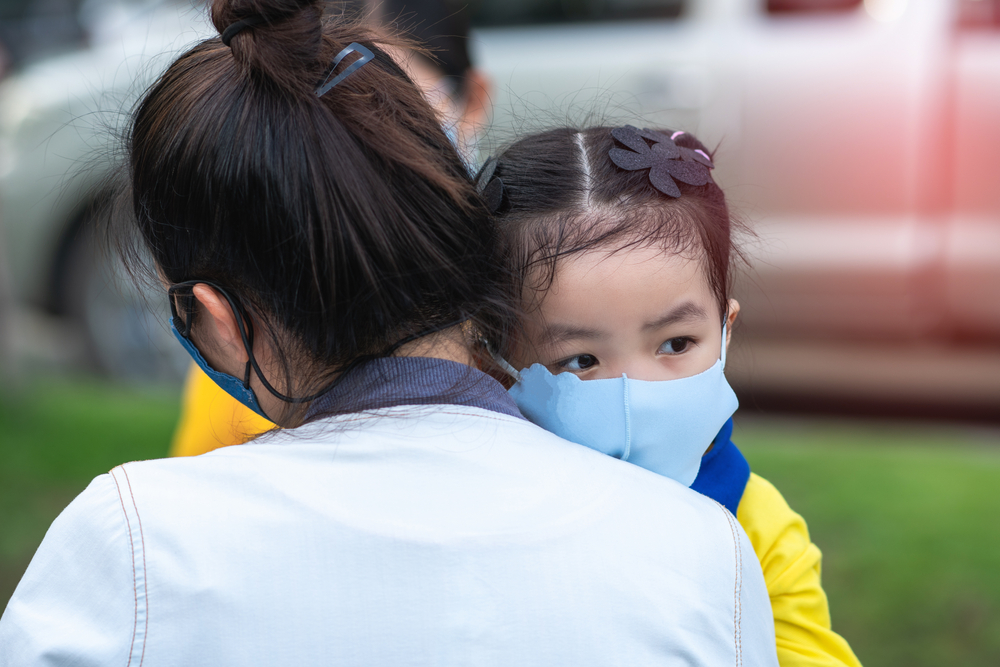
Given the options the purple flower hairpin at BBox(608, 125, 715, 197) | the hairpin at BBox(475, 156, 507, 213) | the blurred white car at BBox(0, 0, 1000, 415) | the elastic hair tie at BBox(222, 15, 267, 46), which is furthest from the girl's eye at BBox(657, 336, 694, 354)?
the blurred white car at BBox(0, 0, 1000, 415)

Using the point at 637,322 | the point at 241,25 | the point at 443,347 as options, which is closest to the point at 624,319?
the point at 637,322

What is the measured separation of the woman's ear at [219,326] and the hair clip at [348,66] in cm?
25

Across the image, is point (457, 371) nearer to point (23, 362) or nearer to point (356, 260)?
point (356, 260)

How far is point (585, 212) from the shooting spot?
4.45 ft

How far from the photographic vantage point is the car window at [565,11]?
14.1 feet

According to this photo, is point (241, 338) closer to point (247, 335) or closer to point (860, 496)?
point (247, 335)

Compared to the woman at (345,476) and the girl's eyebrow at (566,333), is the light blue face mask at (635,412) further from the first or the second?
the woman at (345,476)

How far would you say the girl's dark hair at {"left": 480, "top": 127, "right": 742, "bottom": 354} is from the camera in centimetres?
133

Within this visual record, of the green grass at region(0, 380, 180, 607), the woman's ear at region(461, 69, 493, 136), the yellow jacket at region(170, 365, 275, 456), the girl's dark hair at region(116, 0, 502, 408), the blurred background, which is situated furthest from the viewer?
the blurred background

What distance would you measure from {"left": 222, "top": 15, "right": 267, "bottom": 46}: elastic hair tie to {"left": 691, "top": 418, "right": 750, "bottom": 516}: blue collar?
0.85m

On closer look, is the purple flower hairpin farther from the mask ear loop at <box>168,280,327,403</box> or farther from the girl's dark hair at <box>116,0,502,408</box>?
the mask ear loop at <box>168,280,327,403</box>

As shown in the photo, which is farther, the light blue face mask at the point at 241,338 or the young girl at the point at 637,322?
the young girl at the point at 637,322

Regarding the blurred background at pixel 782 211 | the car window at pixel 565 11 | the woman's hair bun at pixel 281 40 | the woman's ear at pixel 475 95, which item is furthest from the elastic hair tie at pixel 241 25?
the car window at pixel 565 11

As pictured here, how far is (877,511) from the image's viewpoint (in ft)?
10.2
